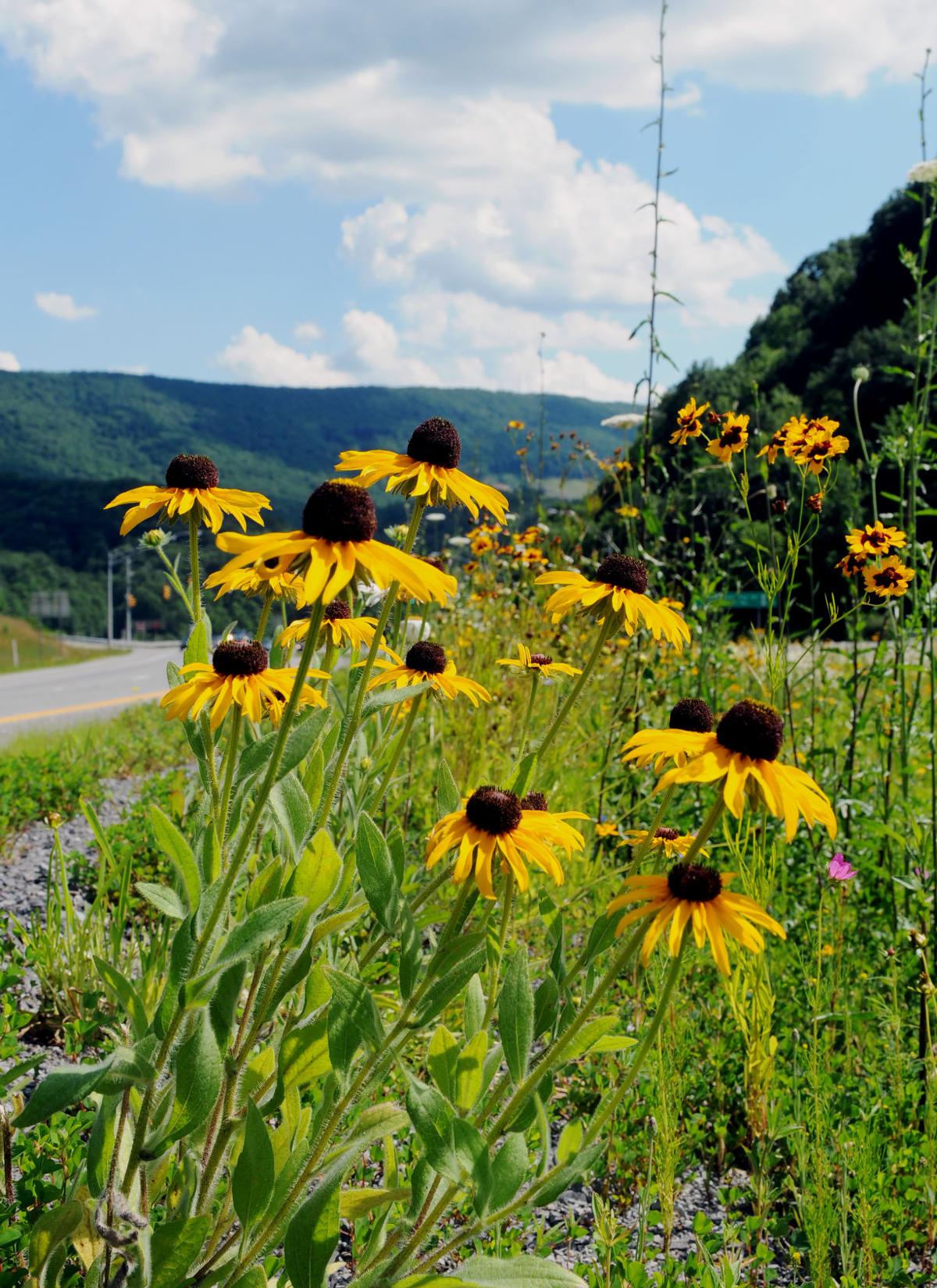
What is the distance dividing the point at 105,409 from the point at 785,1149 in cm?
16637

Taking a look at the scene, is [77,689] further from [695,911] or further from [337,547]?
[695,911]

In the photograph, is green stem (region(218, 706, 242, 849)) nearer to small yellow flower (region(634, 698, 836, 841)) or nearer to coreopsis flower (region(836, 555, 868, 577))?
small yellow flower (region(634, 698, 836, 841))

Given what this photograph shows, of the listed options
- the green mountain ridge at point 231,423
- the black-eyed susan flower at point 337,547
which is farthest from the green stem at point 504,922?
the green mountain ridge at point 231,423

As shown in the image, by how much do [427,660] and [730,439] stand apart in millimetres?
1523

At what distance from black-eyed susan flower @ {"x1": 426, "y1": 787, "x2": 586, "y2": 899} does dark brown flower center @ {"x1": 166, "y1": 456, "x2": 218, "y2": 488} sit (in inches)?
31.7

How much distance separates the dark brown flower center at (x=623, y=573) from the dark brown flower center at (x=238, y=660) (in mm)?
576

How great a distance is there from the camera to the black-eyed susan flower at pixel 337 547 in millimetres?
1125

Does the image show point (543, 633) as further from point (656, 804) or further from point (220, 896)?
point (220, 896)

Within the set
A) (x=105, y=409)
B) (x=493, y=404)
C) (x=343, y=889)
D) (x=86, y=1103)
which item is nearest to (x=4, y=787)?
(x=86, y=1103)

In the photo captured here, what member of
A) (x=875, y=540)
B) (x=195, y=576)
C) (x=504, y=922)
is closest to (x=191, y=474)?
(x=195, y=576)

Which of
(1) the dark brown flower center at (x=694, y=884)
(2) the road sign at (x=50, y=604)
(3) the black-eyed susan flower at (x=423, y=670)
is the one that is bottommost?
(2) the road sign at (x=50, y=604)

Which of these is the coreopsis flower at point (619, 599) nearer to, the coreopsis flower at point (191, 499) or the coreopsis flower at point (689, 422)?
the coreopsis flower at point (191, 499)

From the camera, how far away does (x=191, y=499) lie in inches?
67.4

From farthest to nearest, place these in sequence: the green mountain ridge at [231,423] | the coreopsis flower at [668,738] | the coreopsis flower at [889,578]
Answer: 1. the green mountain ridge at [231,423]
2. the coreopsis flower at [889,578]
3. the coreopsis flower at [668,738]
